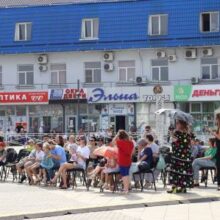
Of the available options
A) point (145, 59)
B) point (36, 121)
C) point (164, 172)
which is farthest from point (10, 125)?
point (164, 172)

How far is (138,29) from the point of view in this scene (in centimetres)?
4484

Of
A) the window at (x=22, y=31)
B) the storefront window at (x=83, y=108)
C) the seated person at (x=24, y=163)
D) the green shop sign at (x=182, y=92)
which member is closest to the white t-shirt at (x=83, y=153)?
the seated person at (x=24, y=163)

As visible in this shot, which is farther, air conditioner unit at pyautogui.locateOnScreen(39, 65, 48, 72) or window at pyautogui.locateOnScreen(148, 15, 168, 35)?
air conditioner unit at pyautogui.locateOnScreen(39, 65, 48, 72)

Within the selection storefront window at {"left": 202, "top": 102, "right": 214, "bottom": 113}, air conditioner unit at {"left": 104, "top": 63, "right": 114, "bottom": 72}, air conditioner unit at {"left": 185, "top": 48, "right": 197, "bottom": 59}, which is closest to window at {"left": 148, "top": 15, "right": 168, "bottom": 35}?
air conditioner unit at {"left": 185, "top": 48, "right": 197, "bottom": 59}

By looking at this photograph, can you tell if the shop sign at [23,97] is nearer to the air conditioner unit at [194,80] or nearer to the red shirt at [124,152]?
the air conditioner unit at [194,80]

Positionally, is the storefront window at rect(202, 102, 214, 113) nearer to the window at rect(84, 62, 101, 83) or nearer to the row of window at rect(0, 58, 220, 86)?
the row of window at rect(0, 58, 220, 86)

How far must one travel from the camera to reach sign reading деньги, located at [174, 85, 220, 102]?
42438mm

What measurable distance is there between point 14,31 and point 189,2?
13.2 m

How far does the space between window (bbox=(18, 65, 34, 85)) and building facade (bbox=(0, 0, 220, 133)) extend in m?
0.07

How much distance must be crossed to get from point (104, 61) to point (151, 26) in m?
4.16

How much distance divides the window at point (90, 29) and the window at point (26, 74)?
4.83 meters

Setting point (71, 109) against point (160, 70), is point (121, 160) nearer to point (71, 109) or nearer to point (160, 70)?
point (160, 70)

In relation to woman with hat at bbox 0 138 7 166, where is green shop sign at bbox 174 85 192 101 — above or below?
above

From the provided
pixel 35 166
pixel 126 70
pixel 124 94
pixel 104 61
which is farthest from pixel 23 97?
pixel 35 166
